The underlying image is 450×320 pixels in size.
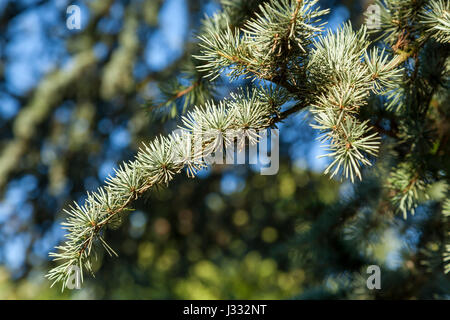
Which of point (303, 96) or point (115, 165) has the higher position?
point (115, 165)

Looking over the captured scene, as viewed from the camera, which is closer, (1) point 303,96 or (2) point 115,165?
(1) point 303,96

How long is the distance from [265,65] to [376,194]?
365 mm

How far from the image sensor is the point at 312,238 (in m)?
0.75

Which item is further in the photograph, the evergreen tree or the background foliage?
the background foliage

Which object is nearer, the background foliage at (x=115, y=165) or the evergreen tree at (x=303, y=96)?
the evergreen tree at (x=303, y=96)

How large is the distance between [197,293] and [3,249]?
37.6 inches

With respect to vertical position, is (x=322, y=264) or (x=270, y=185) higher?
(x=270, y=185)

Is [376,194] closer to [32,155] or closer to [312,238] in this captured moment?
[312,238]

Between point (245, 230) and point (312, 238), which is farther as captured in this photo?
point (245, 230)

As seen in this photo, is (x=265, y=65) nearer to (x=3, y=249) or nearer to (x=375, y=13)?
(x=375, y=13)

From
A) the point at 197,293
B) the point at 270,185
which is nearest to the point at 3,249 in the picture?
the point at 197,293
